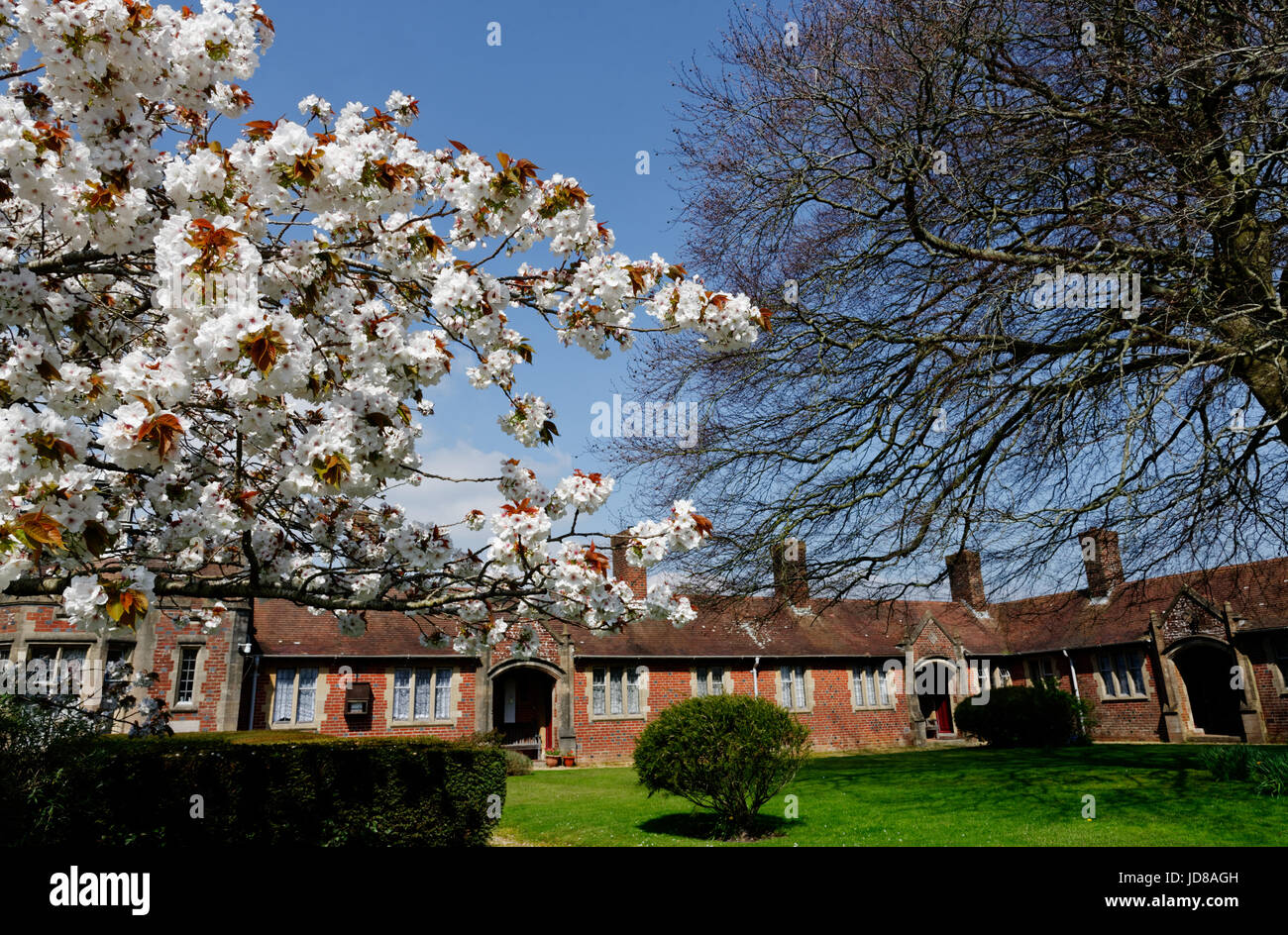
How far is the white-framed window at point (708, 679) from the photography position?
1075 inches

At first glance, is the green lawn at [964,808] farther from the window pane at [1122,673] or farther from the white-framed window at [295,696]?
the window pane at [1122,673]

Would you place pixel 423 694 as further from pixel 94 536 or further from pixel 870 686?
pixel 94 536

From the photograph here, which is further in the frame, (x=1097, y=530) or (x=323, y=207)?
(x=1097, y=530)

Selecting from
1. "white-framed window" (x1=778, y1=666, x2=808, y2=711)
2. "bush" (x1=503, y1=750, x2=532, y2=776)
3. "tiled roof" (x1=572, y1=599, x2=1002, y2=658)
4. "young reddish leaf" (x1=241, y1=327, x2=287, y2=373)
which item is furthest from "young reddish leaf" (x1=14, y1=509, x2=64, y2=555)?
"white-framed window" (x1=778, y1=666, x2=808, y2=711)

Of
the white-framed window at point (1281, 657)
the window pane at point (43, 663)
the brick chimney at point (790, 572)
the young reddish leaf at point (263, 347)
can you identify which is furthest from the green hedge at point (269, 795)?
the white-framed window at point (1281, 657)

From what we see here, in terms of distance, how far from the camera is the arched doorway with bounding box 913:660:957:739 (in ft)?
103

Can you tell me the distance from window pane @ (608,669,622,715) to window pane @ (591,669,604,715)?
0.26 m

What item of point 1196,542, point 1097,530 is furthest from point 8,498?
point 1196,542

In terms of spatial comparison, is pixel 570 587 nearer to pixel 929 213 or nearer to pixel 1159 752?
pixel 929 213

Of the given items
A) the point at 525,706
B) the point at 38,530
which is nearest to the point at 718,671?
the point at 525,706

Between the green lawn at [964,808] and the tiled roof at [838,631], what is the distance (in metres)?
3.65

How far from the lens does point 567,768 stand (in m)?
24.1

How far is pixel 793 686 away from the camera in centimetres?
2878
